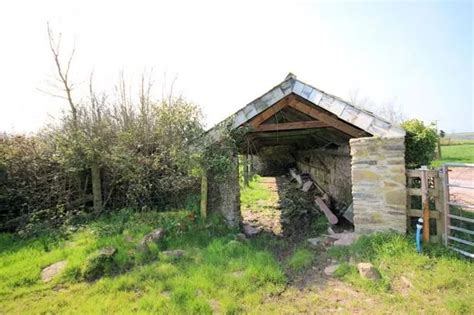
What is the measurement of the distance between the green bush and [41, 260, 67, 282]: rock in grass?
7478 mm

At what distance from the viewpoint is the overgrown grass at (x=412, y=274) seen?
3.88 meters

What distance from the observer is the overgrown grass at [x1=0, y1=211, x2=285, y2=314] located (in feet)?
13.8

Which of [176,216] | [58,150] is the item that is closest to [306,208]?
[176,216]

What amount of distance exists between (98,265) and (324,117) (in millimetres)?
5717

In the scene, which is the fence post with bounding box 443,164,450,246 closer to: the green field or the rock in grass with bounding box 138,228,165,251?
the green field

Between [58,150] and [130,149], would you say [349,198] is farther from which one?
[58,150]

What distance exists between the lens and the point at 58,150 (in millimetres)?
7289

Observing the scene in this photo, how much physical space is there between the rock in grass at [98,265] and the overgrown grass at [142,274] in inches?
4.3

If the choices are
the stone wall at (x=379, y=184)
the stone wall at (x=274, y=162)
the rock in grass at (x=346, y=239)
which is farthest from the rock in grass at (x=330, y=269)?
the stone wall at (x=274, y=162)

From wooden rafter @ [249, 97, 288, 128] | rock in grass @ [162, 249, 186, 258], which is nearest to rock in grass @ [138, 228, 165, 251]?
rock in grass @ [162, 249, 186, 258]

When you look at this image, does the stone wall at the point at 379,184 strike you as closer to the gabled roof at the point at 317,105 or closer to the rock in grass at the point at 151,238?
the gabled roof at the point at 317,105

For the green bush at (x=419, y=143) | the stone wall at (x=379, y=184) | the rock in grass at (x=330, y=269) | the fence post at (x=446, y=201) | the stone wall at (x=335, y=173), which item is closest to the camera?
the rock in grass at (x=330, y=269)

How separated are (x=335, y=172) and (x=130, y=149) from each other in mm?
6930

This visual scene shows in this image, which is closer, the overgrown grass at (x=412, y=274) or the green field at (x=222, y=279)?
the overgrown grass at (x=412, y=274)
